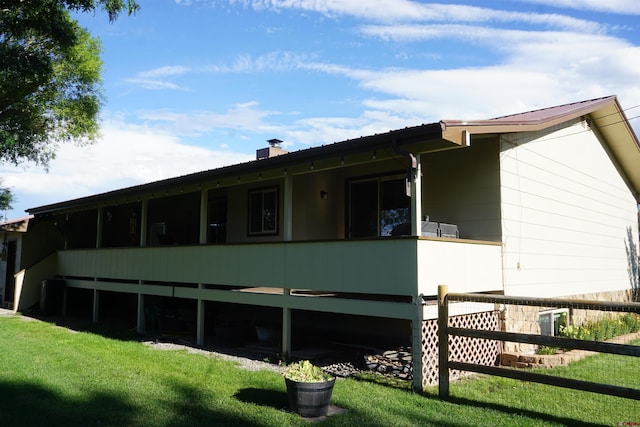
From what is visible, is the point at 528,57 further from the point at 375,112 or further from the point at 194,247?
the point at 194,247

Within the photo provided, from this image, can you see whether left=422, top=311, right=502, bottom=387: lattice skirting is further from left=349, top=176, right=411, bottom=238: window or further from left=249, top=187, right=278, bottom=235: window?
left=249, top=187, right=278, bottom=235: window

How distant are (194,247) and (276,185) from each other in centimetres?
246

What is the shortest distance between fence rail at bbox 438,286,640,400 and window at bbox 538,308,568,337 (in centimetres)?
433

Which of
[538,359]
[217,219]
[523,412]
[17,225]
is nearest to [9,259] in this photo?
[17,225]

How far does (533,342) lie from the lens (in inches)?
234

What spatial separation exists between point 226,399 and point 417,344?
267 cm

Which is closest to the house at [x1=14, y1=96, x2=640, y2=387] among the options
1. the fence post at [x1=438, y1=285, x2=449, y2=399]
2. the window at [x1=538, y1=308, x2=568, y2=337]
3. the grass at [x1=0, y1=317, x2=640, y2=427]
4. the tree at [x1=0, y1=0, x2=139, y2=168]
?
the fence post at [x1=438, y1=285, x2=449, y2=399]

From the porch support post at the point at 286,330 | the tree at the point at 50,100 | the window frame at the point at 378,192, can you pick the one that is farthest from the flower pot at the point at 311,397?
the tree at the point at 50,100

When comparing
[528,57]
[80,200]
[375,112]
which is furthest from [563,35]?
[80,200]

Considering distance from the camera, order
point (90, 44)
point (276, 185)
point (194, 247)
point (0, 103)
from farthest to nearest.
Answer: point (90, 44) → point (0, 103) → point (276, 185) → point (194, 247)

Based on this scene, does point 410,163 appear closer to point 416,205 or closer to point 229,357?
point 416,205

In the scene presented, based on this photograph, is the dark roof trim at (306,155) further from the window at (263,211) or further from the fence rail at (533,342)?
the fence rail at (533,342)

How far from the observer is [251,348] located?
10477 millimetres

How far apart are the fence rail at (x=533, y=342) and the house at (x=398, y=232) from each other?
0.39m
